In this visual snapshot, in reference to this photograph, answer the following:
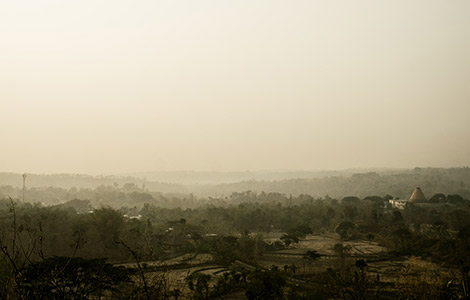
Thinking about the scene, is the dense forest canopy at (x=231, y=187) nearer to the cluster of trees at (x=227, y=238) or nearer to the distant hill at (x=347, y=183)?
the distant hill at (x=347, y=183)

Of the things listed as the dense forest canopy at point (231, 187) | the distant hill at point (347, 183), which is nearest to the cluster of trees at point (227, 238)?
the dense forest canopy at point (231, 187)

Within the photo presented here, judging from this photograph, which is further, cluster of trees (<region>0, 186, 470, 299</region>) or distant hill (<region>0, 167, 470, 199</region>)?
distant hill (<region>0, 167, 470, 199</region>)

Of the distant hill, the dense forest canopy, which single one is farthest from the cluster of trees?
the distant hill

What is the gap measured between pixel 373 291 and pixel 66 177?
150 m

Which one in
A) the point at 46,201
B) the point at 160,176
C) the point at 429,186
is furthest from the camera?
the point at 160,176

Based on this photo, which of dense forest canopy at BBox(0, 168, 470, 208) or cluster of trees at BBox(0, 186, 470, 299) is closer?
cluster of trees at BBox(0, 186, 470, 299)

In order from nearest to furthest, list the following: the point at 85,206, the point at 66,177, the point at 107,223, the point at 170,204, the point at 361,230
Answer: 1. the point at 107,223
2. the point at 361,230
3. the point at 85,206
4. the point at 170,204
5. the point at 66,177

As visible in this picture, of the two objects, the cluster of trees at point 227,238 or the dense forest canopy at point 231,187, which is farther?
the dense forest canopy at point 231,187

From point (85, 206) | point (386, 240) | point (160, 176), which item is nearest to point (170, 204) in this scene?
point (85, 206)

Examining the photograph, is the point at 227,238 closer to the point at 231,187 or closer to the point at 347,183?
the point at 347,183

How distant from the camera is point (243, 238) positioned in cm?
3812

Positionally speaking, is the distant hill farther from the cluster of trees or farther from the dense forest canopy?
the cluster of trees

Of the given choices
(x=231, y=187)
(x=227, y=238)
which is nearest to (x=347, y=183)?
(x=231, y=187)

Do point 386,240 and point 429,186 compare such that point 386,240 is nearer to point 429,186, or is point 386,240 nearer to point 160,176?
point 429,186
